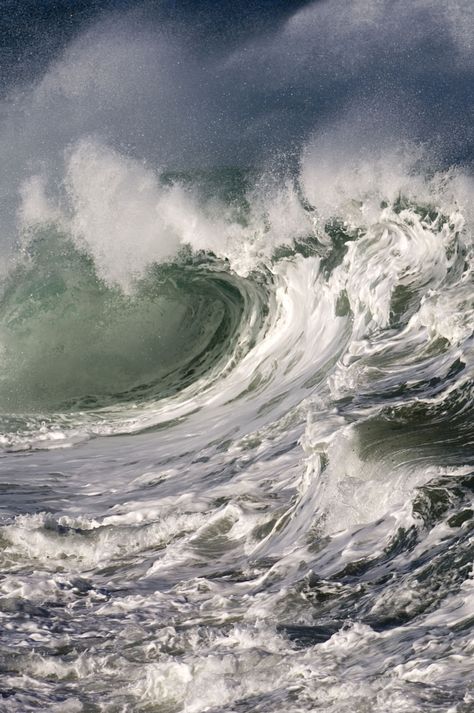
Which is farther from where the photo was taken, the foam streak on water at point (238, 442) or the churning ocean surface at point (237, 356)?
the churning ocean surface at point (237, 356)

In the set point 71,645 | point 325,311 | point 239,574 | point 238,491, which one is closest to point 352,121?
point 325,311

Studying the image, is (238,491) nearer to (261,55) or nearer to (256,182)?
(256,182)

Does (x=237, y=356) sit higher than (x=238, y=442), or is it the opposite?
(x=237, y=356)

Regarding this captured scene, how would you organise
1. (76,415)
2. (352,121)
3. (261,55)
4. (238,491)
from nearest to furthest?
1. (238,491)
2. (76,415)
3. (352,121)
4. (261,55)

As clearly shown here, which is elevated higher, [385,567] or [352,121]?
[352,121]

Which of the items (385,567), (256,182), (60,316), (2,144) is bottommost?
(385,567)

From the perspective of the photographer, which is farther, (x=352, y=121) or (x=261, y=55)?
(x=261, y=55)

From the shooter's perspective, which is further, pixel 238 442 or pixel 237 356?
pixel 237 356

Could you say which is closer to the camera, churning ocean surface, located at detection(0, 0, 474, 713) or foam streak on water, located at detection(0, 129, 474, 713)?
foam streak on water, located at detection(0, 129, 474, 713)
